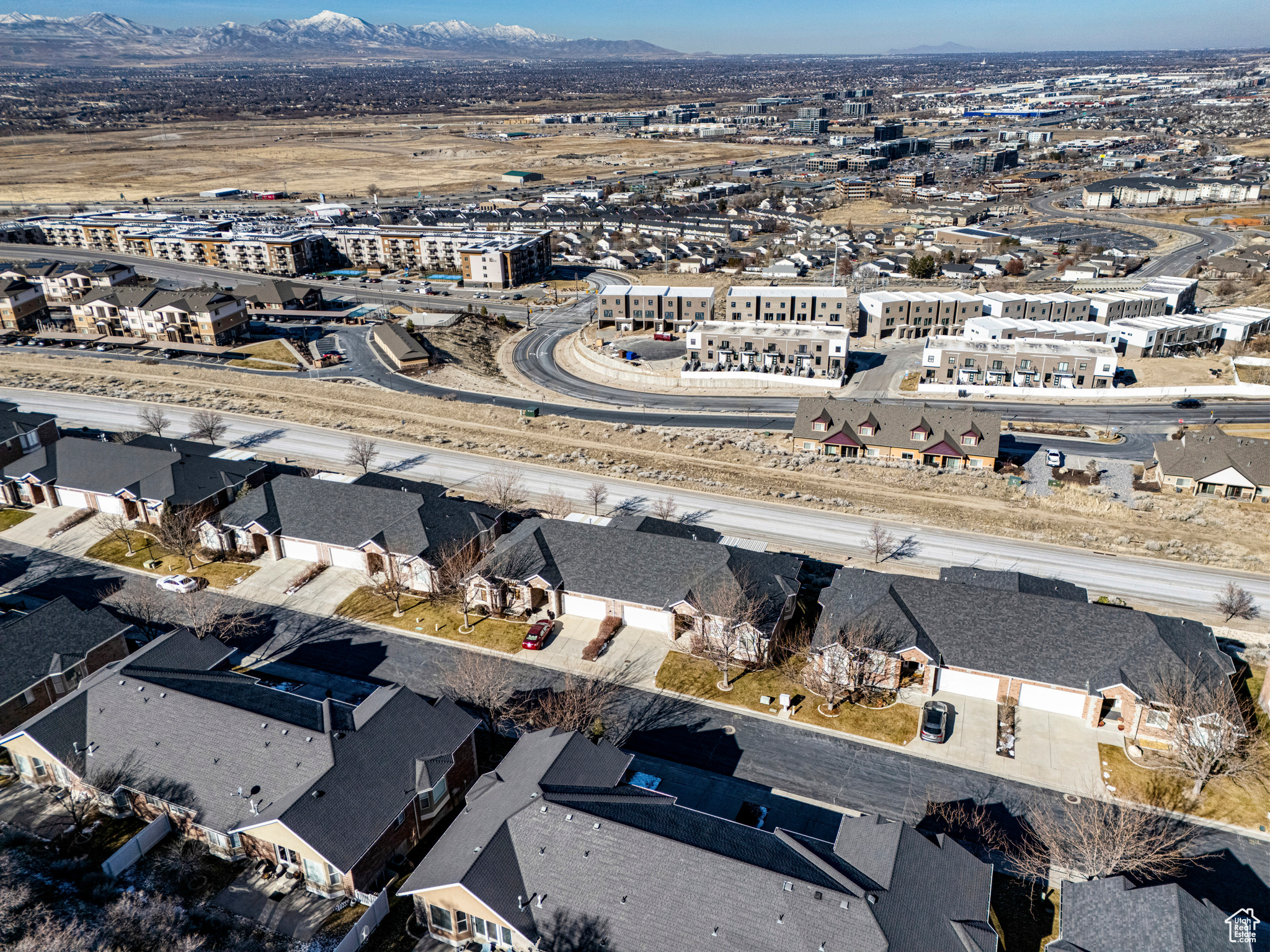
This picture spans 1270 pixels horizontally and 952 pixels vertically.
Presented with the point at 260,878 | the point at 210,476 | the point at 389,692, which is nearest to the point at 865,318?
the point at 210,476

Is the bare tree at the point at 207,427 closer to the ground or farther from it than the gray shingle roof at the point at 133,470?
closer to the ground

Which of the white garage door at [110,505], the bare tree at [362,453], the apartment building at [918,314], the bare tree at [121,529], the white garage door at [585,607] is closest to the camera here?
the white garage door at [585,607]

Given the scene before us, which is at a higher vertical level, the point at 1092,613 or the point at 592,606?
the point at 1092,613

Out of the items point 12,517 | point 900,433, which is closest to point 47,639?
point 12,517

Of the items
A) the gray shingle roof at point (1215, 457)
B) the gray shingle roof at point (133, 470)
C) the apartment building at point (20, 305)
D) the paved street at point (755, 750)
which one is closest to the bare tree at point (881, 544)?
the paved street at point (755, 750)

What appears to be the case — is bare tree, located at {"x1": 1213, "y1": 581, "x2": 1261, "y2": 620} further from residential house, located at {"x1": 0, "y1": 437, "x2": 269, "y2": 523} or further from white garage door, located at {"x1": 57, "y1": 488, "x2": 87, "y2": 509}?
white garage door, located at {"x1": 57, "y1": 488, "x2": 87, "y2": 509}

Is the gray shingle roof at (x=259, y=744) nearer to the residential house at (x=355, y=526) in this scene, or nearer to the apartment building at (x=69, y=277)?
the residential house at (x=355, y=526)

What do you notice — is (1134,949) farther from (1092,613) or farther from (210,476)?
(210,476)
